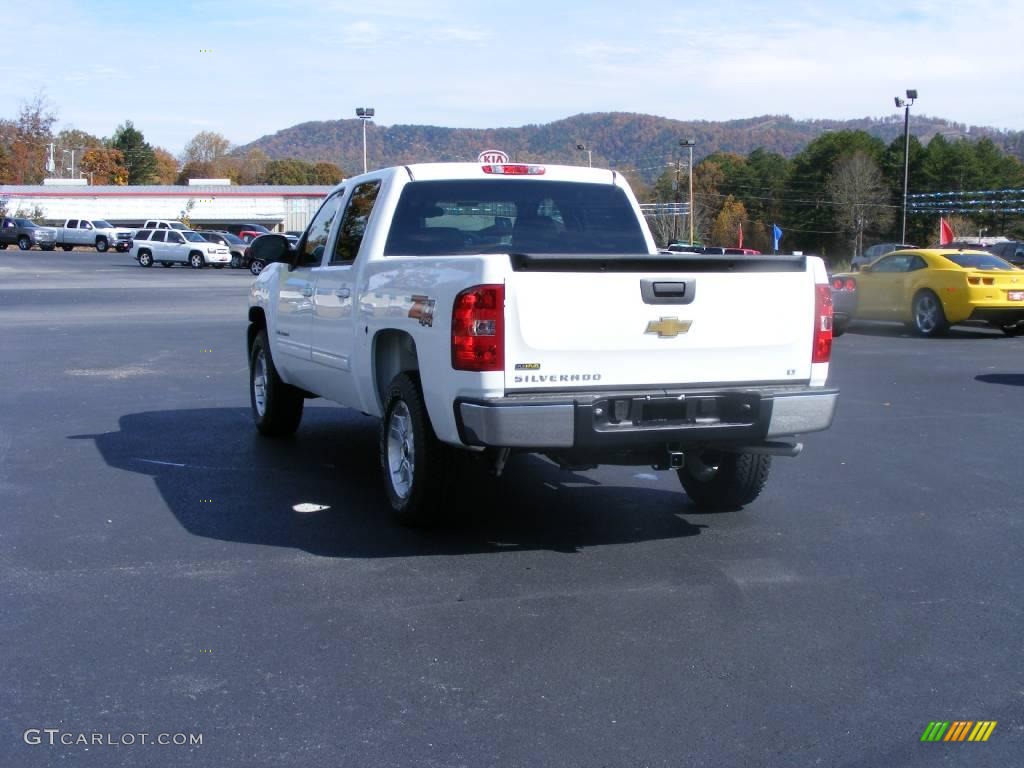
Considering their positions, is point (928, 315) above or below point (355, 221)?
below

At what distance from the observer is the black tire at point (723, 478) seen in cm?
690

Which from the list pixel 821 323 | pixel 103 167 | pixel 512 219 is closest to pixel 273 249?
pixel 512 219

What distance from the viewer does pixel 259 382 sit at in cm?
973

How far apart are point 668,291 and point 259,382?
490 cm

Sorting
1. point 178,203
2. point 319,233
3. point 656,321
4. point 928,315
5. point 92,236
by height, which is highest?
point 178,203

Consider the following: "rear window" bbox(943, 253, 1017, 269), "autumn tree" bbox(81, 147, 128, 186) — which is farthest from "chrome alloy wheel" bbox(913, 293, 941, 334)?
"autumn tree" bbox(81, 147, 128, 186)

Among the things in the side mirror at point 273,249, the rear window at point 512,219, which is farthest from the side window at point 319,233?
the rear window at point 512,219

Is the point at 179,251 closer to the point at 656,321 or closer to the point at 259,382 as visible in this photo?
the point at 259,382

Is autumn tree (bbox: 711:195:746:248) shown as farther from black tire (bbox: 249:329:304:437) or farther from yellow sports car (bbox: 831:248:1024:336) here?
black tire (bbox: 249:329:304:437)

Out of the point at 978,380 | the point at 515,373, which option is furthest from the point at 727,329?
the point at 978,380

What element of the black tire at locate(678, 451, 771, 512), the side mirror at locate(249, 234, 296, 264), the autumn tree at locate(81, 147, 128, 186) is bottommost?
the black tire at locate(678, 451, 771, 512)

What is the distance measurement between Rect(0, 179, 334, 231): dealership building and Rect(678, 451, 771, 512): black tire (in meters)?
87.3

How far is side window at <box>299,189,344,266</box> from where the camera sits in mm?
8070

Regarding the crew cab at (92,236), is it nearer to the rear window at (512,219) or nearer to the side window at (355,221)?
the side window at (355,221)
